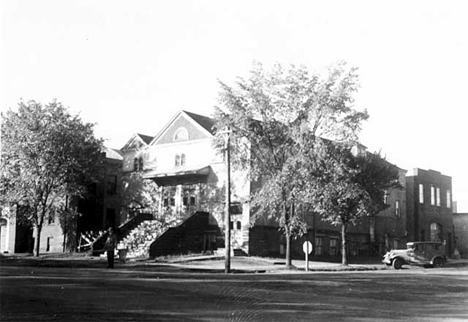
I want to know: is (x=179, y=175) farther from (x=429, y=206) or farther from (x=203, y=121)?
(x=429, y=206)

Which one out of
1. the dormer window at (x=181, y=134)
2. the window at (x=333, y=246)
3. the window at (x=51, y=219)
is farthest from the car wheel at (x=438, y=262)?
the window at (x=51, y=219)

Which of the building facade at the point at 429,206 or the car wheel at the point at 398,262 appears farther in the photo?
the building facade at the point at 429,206

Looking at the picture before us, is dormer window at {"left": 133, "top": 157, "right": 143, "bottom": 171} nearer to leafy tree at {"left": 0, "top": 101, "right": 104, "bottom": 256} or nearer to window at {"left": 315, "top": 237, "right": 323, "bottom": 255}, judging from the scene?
leafy tree at {"left": 0, "top": 101, "right": 104, "bottom": 256}

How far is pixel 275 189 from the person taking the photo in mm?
31125

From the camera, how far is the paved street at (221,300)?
11852mm

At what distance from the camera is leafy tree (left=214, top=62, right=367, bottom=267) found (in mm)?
31094

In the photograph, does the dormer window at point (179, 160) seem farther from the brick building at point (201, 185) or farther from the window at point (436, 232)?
the window at point (436, 232)

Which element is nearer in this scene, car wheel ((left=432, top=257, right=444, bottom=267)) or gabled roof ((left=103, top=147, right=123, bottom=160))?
car wheel ((left=432, top=257, right=444, bottom=267))

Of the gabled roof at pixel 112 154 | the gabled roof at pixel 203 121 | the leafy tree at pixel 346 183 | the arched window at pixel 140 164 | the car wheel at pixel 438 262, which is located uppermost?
the gabled roof at pixel 203 121

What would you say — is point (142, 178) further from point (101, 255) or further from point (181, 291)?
point (181, 291)

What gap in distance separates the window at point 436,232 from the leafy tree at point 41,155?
33339 mm

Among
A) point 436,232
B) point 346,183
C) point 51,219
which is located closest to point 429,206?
point 436,232

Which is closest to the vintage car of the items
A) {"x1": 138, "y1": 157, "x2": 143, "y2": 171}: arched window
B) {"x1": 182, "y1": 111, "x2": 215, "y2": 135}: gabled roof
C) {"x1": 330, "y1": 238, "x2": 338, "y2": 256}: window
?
{"x1": 330, "y1": 238, "x2": 338, "y2": 256}: window

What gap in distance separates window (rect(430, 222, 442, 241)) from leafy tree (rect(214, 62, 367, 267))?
96.7ft
